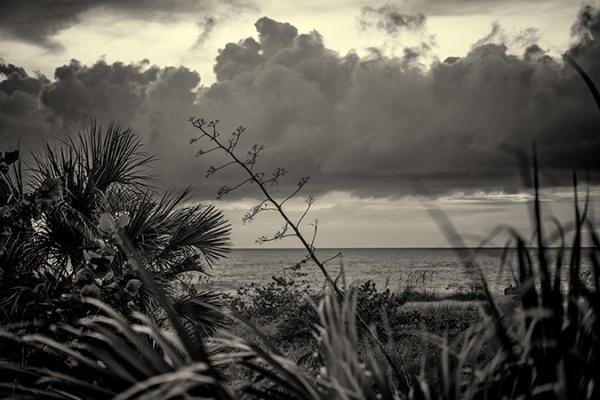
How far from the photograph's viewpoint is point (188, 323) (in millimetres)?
5348

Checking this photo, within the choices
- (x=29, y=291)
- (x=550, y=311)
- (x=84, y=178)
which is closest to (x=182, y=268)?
(x=84, y=178)

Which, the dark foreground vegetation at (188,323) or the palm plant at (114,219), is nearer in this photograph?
the dark foreground vegetation at (188,323)

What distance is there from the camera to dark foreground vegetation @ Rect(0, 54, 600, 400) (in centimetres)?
126

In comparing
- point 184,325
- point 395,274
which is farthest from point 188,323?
point 395,274

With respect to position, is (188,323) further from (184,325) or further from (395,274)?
(395,274)

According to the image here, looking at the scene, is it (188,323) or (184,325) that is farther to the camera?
(188,323)

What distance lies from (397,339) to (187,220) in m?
4.87

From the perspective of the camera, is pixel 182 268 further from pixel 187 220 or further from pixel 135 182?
pixel 135 182

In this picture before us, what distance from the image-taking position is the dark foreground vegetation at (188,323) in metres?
1.26

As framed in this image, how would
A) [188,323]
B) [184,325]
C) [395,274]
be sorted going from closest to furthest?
[184,325], [188,323], [395,274]

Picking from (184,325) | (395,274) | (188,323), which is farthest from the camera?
(395,274)

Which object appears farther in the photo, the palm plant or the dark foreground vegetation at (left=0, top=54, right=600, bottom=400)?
the palm plant

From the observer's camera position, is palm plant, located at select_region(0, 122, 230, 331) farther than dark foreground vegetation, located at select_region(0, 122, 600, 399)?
Yes

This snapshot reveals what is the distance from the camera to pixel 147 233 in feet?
17.2
